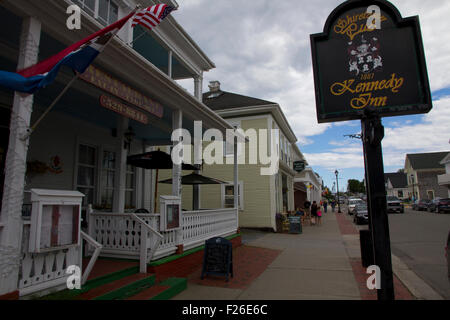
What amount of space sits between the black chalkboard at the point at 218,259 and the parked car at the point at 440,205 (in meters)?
31.9

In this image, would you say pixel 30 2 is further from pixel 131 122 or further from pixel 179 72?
pixel 179 72

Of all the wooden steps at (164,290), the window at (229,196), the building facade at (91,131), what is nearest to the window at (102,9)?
the building facade at (91,131)

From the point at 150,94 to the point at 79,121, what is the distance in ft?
8.71

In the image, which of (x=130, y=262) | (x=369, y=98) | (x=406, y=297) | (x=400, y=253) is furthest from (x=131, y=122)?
(x=400, y=253)

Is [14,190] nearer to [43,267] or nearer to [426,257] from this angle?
[43,267]

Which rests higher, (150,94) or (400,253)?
(150,94)

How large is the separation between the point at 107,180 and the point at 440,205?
3383cm

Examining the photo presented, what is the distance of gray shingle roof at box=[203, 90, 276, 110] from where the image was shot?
1703 centimetres

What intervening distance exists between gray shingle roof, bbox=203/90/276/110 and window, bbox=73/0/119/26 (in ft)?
31.5

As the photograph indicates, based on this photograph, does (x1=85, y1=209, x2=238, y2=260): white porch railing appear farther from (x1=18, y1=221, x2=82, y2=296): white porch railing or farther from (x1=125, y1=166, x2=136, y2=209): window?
(x1=125, y1=166, x2=136, y2=209): window

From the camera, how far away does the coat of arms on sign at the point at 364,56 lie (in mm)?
3896

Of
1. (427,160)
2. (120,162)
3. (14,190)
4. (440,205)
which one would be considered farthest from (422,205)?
(14,190)

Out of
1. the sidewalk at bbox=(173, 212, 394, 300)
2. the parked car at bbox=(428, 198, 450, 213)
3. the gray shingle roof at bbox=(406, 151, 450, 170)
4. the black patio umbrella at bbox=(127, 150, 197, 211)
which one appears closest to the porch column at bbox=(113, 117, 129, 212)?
the black patio umbrella at bbox=(127, 150, 197, 211)
